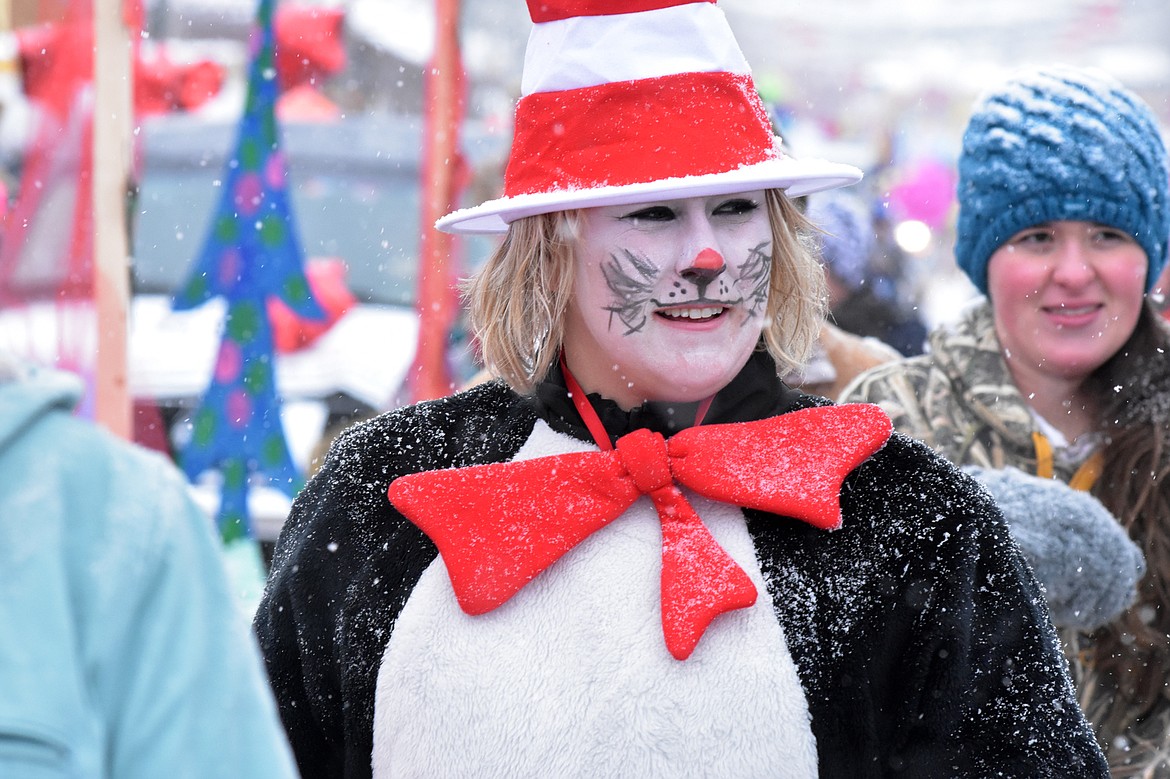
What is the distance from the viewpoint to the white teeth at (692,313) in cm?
213

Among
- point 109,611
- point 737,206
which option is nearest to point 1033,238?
point 737,206

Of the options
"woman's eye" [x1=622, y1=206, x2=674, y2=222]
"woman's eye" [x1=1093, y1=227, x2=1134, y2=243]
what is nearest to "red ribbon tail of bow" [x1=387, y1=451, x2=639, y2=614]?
"woman's eye" [x1=622, y1=206, x2=674, y2=222]

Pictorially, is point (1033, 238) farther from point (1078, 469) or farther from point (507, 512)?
point (507, 512)

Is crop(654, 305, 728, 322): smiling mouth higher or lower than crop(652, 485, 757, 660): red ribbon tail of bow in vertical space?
higher

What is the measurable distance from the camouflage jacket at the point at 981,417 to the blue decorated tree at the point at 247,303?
2848mm

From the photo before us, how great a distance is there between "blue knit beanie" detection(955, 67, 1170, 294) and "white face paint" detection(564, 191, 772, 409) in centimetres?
118

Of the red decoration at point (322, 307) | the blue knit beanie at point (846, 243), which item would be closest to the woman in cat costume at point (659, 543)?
the blue knit beanie at point (846, 243)

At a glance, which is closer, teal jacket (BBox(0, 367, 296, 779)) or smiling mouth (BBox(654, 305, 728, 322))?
teal jacket (BBox(0, 367, 296, 779))

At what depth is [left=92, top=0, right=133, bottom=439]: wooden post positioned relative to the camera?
4168mm

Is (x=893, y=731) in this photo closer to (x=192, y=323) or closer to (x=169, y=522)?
(x=169, y=522)

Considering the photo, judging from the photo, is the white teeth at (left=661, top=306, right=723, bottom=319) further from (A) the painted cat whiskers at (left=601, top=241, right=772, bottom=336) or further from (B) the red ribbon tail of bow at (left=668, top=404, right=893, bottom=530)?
(B) the red ribbon tail of bow at (left=668, top=404, right=893, bottom=530)

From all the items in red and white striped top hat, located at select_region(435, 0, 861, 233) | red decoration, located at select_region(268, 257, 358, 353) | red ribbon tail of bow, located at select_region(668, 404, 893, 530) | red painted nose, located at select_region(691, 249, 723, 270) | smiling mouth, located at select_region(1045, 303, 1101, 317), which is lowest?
red decoration, located at select_region(268, 257, 358, 353)

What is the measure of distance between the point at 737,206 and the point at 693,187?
139 mm

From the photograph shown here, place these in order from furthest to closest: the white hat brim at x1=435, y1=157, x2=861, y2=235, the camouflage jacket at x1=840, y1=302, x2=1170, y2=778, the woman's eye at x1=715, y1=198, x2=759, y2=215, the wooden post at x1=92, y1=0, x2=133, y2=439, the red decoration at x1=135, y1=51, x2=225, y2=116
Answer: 1. the red decoration at x1=135, y1=51, x2=225, y2=116
2. the wooden post at x1=92, y1=0, x2=133, y2=439
3. the camouflage jacket at x1=840, y1=302, x2=1170, y2=778
4. the woman's eye at x1=715, y1=198, x2=759, y2=215
5. the white hat brim at x1=435, y1=157, x2=861, y2=235
